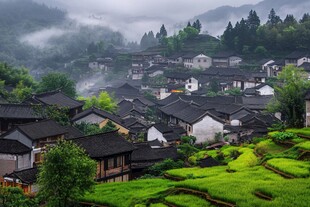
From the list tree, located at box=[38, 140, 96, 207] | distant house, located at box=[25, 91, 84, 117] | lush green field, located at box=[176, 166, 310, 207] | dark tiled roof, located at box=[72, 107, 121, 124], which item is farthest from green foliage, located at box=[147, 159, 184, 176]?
distant house, located at box=[25, 91, 84, 117]

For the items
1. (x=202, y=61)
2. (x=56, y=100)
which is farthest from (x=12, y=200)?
(x=202, y=61)

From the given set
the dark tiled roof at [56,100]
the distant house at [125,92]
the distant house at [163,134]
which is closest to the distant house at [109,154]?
the distant house at [163,134]

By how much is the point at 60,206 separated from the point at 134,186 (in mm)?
6233

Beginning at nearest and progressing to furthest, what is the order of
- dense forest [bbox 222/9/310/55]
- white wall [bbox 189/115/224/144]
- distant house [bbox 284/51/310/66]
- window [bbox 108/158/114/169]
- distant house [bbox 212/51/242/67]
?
1. window [bbox 108/158/114/169]
2. white wall [bbox 189/115/224/144]
3. distant house [bbox 284/51/310/66]
4. dense forest [bbox 222/9/310/55]
5. distant house [bbox 212/51/242/67]

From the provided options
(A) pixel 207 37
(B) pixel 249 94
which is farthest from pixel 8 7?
(B) pixel 249 94

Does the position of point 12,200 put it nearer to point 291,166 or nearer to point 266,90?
point 291,166

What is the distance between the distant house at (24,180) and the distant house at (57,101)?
16.9 m

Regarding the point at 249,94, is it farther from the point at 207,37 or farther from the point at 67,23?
the point at 67,23

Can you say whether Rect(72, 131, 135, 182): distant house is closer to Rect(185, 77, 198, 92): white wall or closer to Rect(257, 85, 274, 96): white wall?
Rect(257, 85, 274, 96): white wall

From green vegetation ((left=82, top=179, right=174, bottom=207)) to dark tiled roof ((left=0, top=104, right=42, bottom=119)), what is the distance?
14.4m

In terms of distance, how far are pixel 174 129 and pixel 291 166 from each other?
87.7 ft

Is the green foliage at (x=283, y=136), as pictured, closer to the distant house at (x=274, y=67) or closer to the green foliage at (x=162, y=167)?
the green foliage at (x=162, y=167)

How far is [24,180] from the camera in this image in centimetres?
3094

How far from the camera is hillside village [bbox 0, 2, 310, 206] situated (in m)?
29.9
